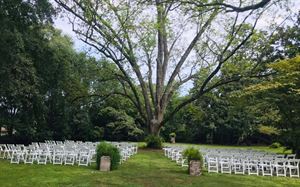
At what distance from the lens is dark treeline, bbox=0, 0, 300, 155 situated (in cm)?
1962

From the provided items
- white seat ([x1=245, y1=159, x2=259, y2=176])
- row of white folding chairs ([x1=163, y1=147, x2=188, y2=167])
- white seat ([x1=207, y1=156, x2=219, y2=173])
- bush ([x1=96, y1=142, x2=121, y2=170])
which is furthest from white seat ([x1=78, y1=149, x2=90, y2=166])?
white seat ([x1=245, y1=159, x2=259, y2=176])

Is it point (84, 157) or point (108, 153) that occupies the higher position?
point (108, 153)

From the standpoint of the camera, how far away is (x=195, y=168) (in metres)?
14.3

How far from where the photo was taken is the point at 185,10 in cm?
1387

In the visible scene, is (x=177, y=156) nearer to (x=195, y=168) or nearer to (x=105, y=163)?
(x=195, y=168)

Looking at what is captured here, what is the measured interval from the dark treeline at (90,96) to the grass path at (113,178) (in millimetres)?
5202

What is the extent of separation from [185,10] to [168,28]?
14.7 m

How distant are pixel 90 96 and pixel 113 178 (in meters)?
21.1

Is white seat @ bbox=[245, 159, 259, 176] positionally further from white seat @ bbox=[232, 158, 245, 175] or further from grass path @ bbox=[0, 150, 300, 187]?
grass path @ bbox=[0, 150, 300, 187]

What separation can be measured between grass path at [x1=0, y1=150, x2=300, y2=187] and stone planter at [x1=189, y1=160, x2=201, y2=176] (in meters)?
0.31

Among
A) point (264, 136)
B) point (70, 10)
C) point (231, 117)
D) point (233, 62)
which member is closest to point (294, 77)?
point (233, 62)

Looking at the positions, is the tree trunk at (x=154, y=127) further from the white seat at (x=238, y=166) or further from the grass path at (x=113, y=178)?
the grass path at (x=113, y=178)

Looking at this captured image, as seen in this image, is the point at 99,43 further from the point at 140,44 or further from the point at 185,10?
the point at 185,10

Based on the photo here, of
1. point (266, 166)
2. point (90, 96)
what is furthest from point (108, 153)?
point (90, 96)
